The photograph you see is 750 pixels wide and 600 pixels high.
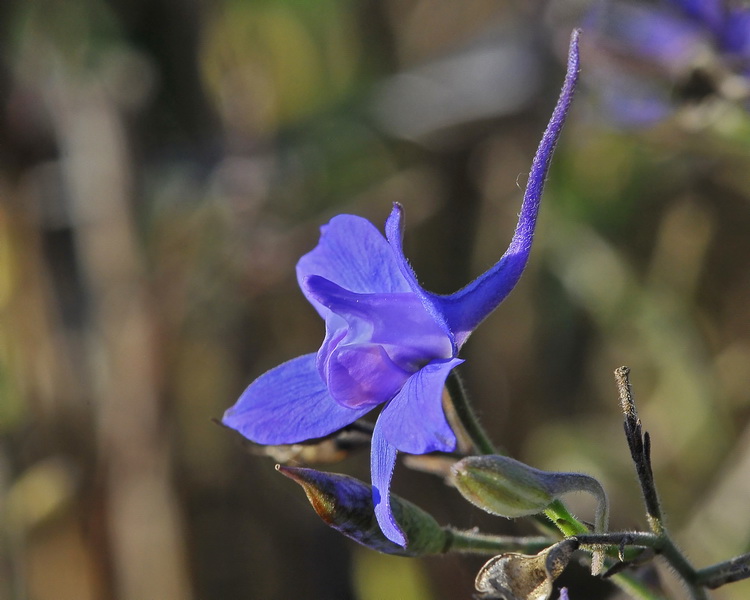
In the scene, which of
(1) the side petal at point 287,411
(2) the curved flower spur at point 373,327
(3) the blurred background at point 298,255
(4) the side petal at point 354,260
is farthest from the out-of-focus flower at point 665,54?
(1) the side petal at point 287,411

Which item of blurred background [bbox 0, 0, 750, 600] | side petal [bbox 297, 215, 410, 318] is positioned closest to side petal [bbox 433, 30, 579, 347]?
side petal [bbox 297, 215, 410, 318]

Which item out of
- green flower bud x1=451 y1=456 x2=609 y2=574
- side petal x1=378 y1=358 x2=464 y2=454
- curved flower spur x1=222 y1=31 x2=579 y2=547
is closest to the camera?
side petal x1=378 y1=358 x2=464 y2=454

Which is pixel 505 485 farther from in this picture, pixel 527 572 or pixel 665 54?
pixel 665 54

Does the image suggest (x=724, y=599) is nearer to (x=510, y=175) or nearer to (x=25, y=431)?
(x=510, y=175)

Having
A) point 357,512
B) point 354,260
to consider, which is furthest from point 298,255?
point 357,512

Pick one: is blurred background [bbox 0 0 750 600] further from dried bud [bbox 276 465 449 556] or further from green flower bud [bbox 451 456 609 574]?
green flower bud [bbox 451 456 609 574]

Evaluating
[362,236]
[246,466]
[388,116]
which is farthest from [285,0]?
[362,236]

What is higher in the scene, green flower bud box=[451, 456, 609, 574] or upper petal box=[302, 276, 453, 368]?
upper petal box=[302, 276, 453, 368]
